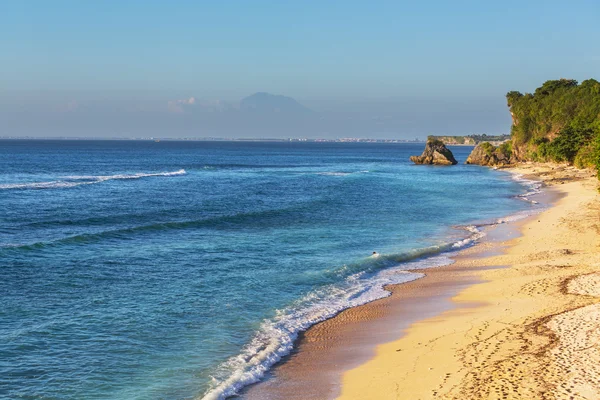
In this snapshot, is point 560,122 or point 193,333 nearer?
point 193,333

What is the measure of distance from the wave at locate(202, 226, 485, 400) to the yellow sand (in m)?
2.92

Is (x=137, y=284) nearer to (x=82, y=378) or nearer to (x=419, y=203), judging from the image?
(x=82, y=378)

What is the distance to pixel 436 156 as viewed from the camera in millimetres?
144500

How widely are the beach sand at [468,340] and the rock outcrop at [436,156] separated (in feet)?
371

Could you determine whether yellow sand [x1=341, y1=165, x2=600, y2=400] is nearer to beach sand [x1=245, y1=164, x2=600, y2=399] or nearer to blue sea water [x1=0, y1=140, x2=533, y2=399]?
beach sand [x1=245, y1=164, x2=600, y2=399]

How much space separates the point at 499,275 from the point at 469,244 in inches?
366

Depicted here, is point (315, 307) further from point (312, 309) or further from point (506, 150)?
point (506, 150)

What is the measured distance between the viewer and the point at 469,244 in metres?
37.5

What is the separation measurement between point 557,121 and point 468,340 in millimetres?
107733

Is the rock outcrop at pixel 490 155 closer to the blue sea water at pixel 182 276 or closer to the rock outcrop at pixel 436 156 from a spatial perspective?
the rock outcrop at pixel 436 156

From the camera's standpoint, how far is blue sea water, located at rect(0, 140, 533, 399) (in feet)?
55.5

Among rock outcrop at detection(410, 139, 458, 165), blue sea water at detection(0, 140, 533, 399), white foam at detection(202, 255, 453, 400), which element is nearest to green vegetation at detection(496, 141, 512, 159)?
rock outcrop at detection(410, 139, 458, 165)

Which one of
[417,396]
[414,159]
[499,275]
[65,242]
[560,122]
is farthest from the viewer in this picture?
[414,159]

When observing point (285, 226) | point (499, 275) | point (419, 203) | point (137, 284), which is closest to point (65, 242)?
point (137, 284)
